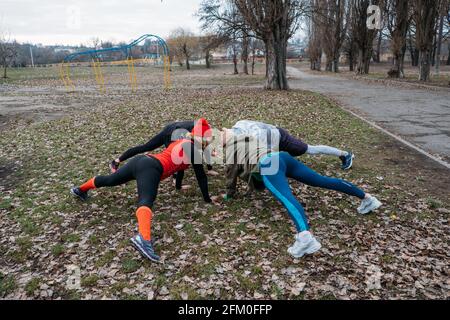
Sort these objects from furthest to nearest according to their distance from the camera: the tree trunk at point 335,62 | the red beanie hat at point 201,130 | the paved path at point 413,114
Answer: the tree trunk at point 335,62 < the paved path at point 413,114 < the red beanie hat at point 201,130

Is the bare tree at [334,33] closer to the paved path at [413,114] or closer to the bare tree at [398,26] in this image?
the bare tree at [398,26]

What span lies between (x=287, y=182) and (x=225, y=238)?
1.17 meters

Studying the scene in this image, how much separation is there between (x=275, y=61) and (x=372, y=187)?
16.2m

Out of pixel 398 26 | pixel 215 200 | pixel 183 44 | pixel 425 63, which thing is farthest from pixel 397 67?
pixel 183 44

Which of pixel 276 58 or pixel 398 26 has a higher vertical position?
pixel 398 26

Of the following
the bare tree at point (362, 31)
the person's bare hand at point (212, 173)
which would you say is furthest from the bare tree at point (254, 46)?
the person's bare hand at point (212, 173)

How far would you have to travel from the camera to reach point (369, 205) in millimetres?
5254

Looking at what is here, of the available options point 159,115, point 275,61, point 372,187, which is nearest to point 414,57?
point 275,61

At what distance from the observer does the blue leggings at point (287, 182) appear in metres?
4.37

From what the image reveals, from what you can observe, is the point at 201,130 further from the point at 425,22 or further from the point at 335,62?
the point at 335,62

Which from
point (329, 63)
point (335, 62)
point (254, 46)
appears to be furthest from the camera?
point (329, 63)

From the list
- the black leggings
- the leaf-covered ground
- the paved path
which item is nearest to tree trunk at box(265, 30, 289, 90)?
the paved path

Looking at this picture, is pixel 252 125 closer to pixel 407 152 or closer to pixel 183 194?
pixel 183 194

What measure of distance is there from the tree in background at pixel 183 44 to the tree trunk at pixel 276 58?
42.8 m
